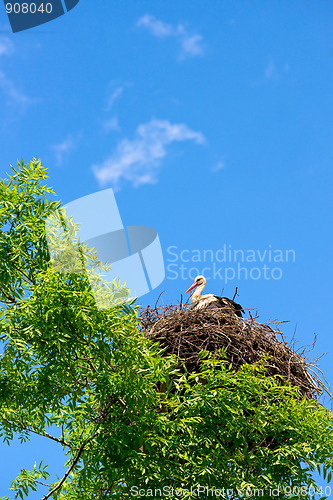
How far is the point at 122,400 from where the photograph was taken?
6840mm

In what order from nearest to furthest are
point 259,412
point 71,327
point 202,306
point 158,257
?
point 71,327, point 259,412, point 158,257, point 202,306

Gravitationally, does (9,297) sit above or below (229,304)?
below

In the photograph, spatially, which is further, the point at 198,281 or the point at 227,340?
the point at 198,281

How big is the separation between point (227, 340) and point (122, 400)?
83.6 inches

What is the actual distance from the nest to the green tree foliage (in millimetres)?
754

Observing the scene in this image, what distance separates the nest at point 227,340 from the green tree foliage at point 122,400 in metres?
0.75

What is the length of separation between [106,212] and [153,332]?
2069 millimetres

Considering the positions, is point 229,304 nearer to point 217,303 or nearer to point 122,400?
point 217,303

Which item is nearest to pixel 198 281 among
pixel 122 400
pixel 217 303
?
pixel 217 303

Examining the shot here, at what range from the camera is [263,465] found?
7.29 meters

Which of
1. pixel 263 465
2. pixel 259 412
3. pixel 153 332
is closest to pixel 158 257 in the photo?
pixel 153 332

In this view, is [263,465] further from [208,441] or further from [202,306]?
[202,306]

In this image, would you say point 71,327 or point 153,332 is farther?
point 153,332

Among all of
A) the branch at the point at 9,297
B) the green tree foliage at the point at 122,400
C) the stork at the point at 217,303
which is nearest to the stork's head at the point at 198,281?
the stork at the point at 217,303
